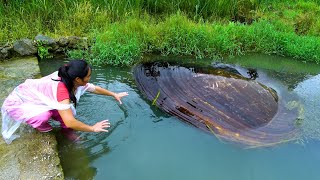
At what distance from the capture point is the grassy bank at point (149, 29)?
584cm

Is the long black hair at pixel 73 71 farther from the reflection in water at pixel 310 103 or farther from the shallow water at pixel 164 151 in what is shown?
the reflection in water at pixel 310 103

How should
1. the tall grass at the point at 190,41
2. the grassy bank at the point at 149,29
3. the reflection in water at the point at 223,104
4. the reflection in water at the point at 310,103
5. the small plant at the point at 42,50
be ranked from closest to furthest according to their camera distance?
the reflection in water at the point at 223,104 → the reflection in water at the point at 310,103 → the small plant at the point at 42,50 → the tall grass at the point at 190,41 → the grassy bank at the point at 149,29

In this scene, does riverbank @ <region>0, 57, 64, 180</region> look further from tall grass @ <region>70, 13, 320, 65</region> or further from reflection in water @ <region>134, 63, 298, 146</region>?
tall grass @ <region>70, 13, 320, 65</region>

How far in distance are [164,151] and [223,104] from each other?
97 cm

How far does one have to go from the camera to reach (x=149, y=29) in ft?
20.2

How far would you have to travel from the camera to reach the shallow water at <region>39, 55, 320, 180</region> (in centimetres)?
316

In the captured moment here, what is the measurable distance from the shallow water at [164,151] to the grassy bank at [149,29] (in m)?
1.64

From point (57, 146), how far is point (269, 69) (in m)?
3.79

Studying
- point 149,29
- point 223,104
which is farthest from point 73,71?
point 149,29

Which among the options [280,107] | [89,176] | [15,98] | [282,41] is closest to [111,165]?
[89,176]

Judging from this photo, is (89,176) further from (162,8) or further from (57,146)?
(162,8)

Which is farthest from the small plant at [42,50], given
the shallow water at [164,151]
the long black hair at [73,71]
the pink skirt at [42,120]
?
the long black hair at [73,71]

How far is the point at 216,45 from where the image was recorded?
6.16m

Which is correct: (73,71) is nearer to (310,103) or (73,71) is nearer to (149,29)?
(310,103)
